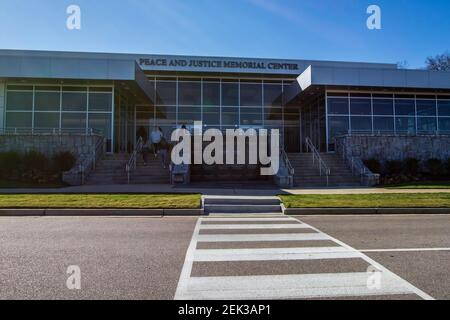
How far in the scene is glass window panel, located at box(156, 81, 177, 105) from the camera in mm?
29016

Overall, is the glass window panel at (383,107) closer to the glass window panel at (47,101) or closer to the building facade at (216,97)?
the building facade at (216,97)

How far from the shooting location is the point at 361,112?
25.2 meters

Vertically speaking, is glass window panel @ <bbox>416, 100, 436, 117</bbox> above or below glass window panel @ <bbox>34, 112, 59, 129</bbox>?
above

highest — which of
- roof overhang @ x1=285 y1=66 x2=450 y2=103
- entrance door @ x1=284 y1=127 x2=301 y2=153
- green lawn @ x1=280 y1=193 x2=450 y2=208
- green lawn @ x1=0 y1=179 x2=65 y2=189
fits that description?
roof overhang @ x1=285 y1=66 x2=450 y2=103

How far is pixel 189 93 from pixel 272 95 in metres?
7.28

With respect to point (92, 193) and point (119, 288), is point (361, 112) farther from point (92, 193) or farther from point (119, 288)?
point (119, 288)

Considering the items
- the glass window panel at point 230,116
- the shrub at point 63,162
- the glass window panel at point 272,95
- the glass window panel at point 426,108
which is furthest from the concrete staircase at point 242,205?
the glass window panel at point 426,108

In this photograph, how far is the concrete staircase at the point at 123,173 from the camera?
58.1 ft

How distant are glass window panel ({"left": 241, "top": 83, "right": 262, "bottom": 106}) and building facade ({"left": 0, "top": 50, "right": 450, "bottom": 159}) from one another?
9 centimetres

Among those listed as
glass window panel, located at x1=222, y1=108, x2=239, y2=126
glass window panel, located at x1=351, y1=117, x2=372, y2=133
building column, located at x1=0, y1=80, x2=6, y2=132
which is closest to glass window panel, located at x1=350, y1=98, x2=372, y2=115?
glass window panel, located at x1=351, y1=117, x2=372, y2=133

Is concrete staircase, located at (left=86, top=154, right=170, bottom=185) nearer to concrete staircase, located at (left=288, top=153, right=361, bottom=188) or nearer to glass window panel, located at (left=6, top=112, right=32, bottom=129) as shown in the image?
concrete staircase, located at (left=288, top=153, right=361, bottom=188)

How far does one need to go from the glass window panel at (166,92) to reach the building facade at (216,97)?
85 millimetres
